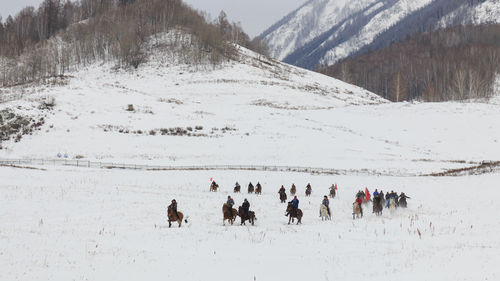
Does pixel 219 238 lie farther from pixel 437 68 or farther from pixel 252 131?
pixel 437 68

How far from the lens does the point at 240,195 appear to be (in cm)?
2961

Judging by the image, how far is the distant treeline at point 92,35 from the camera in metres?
112

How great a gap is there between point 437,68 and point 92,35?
455 feet

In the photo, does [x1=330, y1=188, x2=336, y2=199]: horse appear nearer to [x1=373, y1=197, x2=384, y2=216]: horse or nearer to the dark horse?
[x1=373, y1=197, x2=384, y2=216]: horse

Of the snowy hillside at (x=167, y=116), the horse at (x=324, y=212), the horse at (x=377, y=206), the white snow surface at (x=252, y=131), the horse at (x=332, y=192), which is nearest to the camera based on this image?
the horse at (x=324, y=212)

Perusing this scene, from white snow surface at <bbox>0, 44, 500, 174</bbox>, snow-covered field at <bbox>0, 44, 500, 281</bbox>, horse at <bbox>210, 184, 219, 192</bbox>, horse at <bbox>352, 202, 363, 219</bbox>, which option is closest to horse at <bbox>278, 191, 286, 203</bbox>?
snow-covered field at <bbox>0, 44, 500, 281</bbox>

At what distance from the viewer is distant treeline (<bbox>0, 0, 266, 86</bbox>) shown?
112m

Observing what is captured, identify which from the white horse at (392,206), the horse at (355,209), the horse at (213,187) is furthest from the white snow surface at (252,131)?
the horse at (355,209)

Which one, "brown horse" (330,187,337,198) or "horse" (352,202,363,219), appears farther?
"brown horse" (330,187,337,198)

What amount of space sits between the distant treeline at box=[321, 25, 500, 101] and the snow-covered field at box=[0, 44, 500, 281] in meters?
56.1

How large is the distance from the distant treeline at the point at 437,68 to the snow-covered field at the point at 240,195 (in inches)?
2207

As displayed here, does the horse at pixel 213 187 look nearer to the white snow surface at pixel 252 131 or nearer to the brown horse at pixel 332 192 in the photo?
the brown horse at pixel 332 192

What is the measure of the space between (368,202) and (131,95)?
185 ft

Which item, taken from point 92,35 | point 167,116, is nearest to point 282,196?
point 167,116
